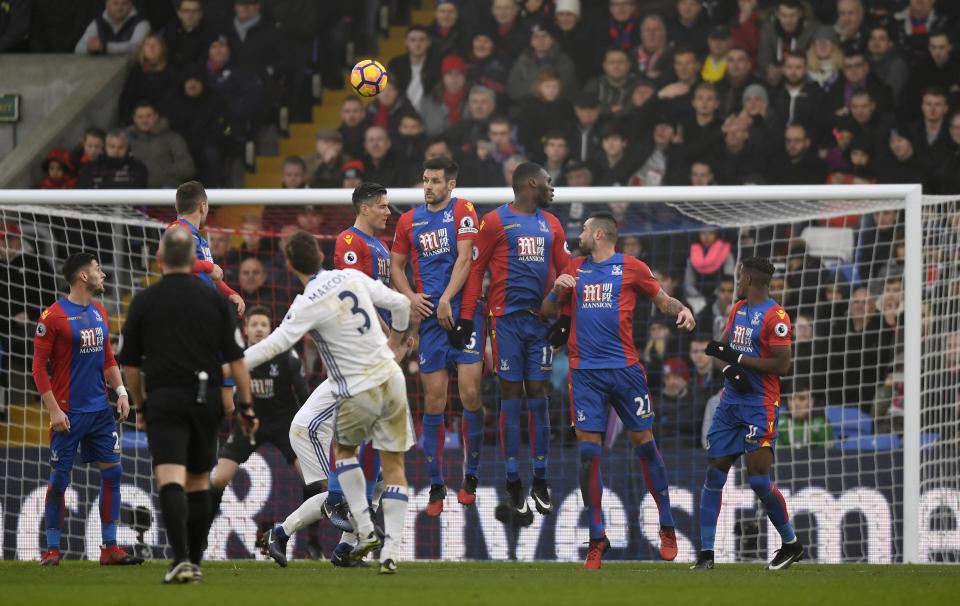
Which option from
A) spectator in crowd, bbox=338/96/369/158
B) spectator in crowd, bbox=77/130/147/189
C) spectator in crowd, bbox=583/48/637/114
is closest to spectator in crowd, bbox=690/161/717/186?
spectator in crowd, bbox=583/48/637/114

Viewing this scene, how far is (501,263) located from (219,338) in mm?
3426

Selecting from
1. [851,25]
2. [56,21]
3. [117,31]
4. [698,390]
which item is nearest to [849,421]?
[698,390]

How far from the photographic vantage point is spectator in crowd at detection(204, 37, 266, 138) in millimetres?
18094

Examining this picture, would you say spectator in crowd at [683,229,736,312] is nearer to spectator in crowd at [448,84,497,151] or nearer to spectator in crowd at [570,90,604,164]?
spectator in crowd at [570,90,604,164]

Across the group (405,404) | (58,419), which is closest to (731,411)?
(405,404)

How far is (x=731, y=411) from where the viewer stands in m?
11.3

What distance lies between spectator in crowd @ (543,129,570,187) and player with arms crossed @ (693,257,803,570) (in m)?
5.09

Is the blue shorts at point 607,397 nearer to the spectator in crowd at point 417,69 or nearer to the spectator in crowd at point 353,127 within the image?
the spectator in crowd at point 353,127

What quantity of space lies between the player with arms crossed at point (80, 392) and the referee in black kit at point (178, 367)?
2.96m

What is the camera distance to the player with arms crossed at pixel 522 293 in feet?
39.1

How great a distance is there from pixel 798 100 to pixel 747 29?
4.58ft

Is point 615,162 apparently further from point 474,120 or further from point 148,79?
point 148,79

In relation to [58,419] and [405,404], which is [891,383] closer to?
[405,404]

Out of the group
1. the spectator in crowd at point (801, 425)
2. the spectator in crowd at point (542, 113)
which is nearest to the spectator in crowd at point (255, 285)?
the spectator in crowd at point (542, 113)
